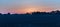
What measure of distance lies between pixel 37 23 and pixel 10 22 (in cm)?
324

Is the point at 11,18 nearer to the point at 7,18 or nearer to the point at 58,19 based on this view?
the point at 7,18

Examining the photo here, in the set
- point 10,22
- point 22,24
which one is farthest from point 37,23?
point 10,22

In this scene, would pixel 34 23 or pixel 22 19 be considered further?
pixel 22 19

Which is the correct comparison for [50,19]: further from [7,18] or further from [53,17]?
[7,18]

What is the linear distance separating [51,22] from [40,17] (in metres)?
1.83

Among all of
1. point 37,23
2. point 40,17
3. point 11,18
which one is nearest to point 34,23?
point 37,23

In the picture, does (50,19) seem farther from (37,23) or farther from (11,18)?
(11,18)

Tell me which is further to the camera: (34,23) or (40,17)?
(40,17)

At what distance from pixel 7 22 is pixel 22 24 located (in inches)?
77.2

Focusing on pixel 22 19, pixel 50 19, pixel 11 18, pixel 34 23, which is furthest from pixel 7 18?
pixel 50 19

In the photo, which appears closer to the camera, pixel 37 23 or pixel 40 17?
pixel 37 23

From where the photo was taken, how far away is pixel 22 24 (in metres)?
21.4

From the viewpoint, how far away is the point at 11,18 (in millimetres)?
23234

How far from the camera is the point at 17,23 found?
71.6 feet
